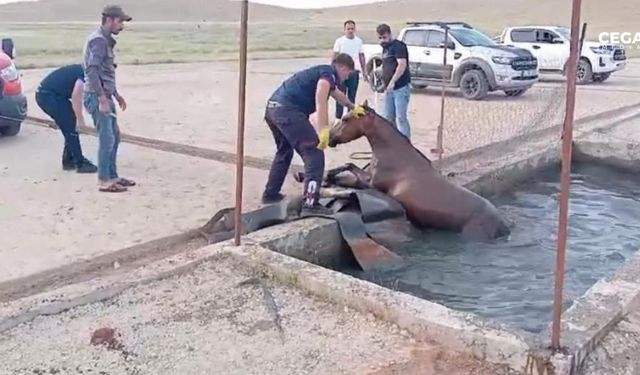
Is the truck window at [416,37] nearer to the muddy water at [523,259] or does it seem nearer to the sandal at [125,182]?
the muddy water at [523,259]

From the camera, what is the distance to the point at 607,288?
5203 millimetres

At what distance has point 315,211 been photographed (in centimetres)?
711

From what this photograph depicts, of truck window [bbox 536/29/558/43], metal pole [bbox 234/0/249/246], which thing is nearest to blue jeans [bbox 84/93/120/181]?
metal pole [bbox 234/0/249/246]

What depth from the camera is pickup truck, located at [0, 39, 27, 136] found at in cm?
1095

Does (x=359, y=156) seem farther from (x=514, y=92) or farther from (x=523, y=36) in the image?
(x=523, y=36)

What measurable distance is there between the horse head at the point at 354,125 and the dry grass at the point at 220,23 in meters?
1.95

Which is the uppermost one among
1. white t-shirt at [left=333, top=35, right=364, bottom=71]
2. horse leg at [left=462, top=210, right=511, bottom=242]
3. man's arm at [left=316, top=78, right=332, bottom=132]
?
white t-shirt at [left=333, top=35, right=364, bottom=71]

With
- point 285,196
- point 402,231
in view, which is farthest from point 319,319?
point 285,196

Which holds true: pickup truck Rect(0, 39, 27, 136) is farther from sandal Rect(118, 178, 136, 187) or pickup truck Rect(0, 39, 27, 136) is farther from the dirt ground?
sandal Rect(118, 178, 136, 187)

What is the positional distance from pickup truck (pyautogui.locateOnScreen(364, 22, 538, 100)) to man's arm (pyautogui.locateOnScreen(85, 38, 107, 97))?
10.00m

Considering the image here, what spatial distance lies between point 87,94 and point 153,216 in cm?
149

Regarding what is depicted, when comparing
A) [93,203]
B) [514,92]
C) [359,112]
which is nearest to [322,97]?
[359,112]

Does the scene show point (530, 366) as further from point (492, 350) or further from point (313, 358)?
point (313, 358)

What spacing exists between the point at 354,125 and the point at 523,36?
16.8 m
